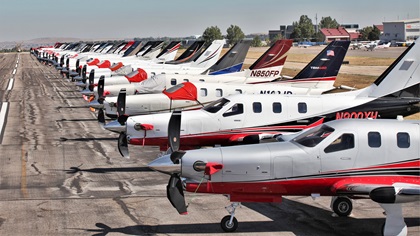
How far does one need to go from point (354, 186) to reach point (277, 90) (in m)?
12.5

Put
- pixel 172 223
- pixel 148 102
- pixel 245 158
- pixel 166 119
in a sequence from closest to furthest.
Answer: pixel 245 158 → pixel 172 223 → pixel 166 119 → pixel 148 102

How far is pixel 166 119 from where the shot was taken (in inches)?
800

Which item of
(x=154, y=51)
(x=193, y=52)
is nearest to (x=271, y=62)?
(x=193, y=52)

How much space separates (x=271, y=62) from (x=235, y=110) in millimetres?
14054

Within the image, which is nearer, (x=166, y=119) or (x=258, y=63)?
(x=166, y=119)

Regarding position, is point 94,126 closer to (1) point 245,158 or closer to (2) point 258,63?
(2) point 258,63

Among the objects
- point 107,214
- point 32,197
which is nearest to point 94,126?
point 32,197

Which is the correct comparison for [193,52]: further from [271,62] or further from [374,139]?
[374,139]

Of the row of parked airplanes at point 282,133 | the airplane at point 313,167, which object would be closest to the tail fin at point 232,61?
the row of parked airplanes at point 282,133

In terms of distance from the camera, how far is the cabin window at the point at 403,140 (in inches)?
555

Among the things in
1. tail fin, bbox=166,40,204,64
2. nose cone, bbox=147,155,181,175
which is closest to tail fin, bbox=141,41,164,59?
tail fin, bbox=166,40,204,64

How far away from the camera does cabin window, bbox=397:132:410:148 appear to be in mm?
14086

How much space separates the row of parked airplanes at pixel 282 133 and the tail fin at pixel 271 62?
5 centimetres

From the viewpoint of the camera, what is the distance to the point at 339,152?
45.7ft
